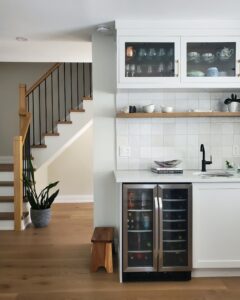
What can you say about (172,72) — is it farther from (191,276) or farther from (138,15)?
(191,276)

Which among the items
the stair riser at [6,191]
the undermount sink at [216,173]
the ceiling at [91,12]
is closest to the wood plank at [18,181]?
the stair riser at [6,191]

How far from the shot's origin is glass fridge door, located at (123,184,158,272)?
2.88 meters

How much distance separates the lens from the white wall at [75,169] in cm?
641

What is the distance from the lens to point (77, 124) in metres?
5.73

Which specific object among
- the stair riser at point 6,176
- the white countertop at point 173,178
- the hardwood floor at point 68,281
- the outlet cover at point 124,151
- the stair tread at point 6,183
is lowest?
the hardwood floor at point 68,281

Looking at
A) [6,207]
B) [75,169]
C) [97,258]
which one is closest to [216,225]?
[97,258]

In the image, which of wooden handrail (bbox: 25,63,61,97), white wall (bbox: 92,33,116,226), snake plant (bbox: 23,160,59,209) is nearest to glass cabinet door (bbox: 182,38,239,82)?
white wall (bbox: 92,33,116,226)

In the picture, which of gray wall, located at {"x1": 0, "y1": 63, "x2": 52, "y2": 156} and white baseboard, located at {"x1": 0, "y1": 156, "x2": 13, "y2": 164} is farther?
gray wall, located at {"x1": 0, "y1": 63, "x2": 52, "y2": 156}

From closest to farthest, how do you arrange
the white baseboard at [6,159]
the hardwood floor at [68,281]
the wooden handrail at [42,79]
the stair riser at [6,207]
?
the hardwood floor at [68,281] < the stair riser at [6,207] < the wooden handrail at [42,79] < the white baseboard at [6,159]

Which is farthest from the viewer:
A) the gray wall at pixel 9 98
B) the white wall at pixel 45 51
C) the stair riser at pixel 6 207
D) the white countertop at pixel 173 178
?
the gray wall at pixel 9 98

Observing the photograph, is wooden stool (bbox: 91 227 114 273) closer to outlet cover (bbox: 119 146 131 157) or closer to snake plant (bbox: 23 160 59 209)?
outlet cover (bbox: 119 146 131 157)

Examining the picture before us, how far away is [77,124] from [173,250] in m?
3.34

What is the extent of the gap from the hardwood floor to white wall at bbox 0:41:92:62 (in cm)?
247

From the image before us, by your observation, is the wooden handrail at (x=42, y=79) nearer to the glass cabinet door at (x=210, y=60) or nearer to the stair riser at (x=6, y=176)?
the stair riser at (x=6, y=176)
